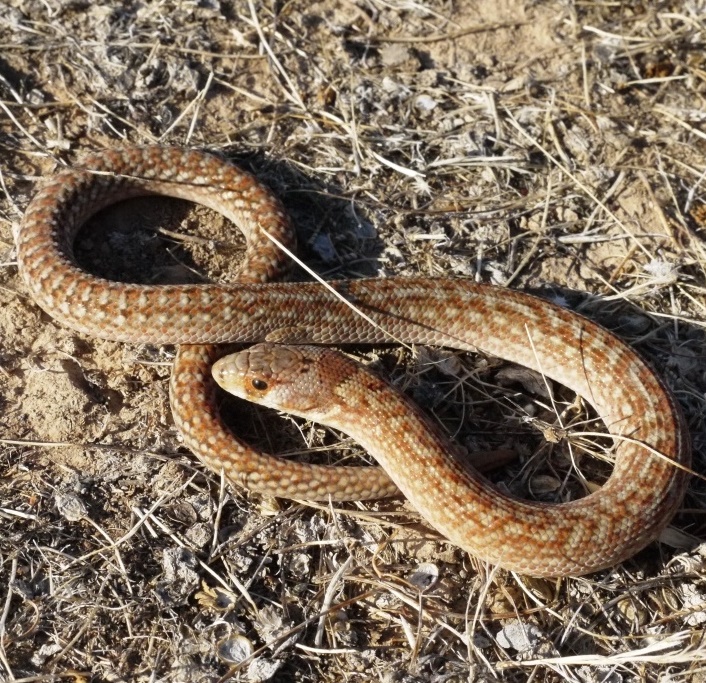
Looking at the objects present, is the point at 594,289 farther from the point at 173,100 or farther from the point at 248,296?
the point at 173,100

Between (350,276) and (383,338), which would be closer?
(383,338)

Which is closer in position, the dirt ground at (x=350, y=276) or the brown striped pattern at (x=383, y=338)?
the dirt ground at (x=350, y=276)

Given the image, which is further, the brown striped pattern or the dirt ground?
the brown striped pattern
